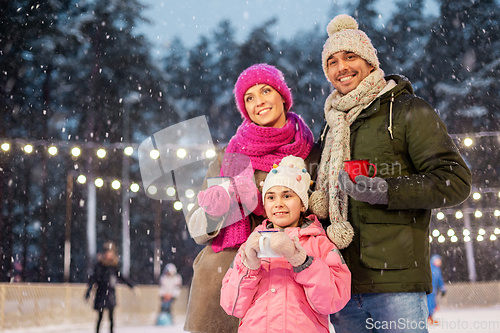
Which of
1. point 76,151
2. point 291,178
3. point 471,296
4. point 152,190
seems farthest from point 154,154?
point 471,296

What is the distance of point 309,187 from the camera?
2680 mm

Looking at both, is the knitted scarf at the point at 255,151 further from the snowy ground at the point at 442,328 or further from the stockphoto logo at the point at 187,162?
the snowy ground at the point at 442,328

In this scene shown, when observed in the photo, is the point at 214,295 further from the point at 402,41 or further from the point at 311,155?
the point at 402,41

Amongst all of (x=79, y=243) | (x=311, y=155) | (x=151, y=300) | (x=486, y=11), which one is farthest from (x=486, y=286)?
(x=79, y=243)

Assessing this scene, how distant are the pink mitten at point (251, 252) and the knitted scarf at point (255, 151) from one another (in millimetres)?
508

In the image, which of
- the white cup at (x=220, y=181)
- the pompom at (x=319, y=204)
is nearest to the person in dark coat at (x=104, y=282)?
the white cup at (x=220, y=181)

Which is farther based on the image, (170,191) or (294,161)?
(170,191)

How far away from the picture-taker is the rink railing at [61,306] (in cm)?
880

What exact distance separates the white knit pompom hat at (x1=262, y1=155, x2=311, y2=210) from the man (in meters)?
0.08

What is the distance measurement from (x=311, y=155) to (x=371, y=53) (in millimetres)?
709

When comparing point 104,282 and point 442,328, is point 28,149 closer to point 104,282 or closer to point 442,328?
point 104,282

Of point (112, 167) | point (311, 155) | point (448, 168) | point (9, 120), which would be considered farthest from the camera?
point (9, 120)

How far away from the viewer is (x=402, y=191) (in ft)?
7.14

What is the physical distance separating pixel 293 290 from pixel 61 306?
9.15 m
